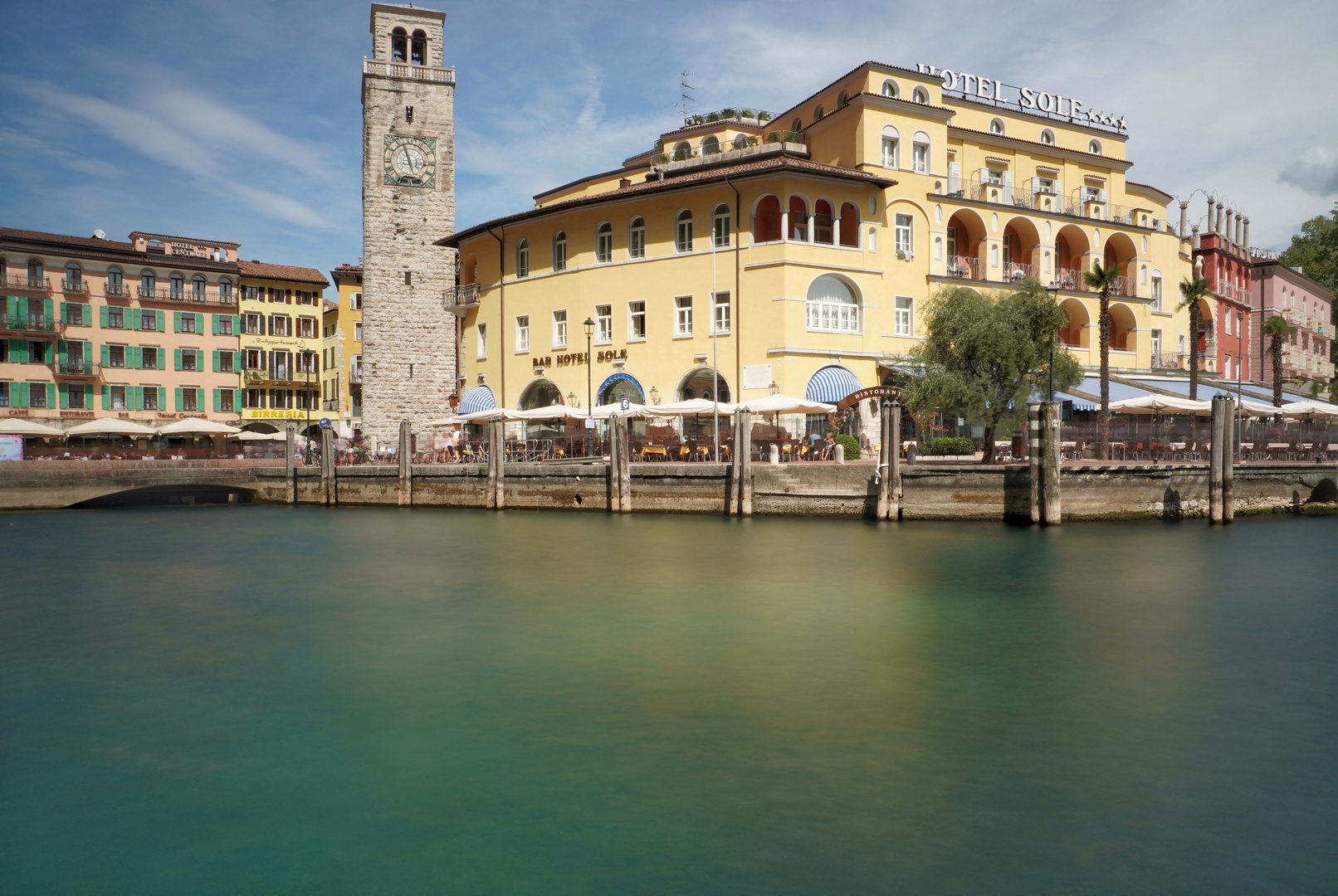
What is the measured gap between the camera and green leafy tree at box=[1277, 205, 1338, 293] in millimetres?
67188

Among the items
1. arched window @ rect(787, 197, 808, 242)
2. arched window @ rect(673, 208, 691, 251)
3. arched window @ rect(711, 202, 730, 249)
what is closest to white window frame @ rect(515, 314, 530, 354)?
arched window @ rect(673, 208, 691, 251)

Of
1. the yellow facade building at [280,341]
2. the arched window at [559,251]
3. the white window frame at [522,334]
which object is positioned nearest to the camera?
the arched window at [559,251]

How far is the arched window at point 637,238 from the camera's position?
120ft

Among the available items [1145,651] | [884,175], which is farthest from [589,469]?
[1145,651]

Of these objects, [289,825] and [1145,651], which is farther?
[1145,651]

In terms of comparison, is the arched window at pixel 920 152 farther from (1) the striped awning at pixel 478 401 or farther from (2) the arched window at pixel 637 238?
(1) the striped awning at pixel 478 401

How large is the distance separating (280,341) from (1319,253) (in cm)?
7345

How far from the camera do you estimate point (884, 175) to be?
35438 millimetres

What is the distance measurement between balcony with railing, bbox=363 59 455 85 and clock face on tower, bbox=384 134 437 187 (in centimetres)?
280

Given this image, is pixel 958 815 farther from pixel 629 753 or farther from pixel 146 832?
pixel 146 832

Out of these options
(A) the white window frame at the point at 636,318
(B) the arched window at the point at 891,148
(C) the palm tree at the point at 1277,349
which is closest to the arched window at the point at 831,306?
(B) the arched window at the point at 891,148

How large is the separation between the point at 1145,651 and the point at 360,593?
12796 mm

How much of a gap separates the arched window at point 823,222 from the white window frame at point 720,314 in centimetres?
390

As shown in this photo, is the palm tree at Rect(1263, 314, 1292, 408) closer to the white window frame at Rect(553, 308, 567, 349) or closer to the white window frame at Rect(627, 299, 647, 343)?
the white window frame at Rect(627, 299, 647, 343)
